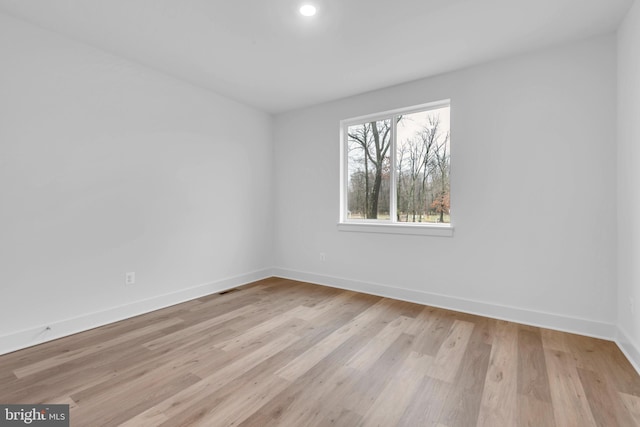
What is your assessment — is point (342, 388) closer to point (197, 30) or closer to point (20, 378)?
point (20, 378)

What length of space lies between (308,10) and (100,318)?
3187 millimetres

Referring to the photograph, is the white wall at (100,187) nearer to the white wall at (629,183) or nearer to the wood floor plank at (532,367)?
the wood floor plank at (532,367)

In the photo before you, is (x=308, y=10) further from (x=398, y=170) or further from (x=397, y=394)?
(x=397, y=394)

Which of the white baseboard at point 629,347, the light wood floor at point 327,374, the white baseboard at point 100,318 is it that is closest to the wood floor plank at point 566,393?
the light wood floor at point 327,374

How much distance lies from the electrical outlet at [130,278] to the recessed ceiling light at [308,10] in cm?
284

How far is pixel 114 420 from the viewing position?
1.50 metres

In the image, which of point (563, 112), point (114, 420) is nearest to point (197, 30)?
point (114, 420)

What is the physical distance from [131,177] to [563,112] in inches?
161

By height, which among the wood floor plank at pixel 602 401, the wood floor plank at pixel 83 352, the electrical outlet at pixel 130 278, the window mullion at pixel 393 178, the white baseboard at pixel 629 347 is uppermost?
the window mullion at pixel 393 178

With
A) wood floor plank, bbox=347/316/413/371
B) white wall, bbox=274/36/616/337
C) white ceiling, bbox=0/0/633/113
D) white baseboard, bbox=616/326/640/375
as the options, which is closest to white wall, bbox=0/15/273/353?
white ceiling, bbox=0/0/633/113

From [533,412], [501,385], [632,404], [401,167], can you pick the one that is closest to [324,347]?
[501,385]

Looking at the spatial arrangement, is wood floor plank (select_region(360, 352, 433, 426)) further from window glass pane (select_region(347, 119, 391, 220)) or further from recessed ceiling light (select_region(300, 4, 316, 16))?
recessed ceiling light (select_region(300, 4, 316, 16))

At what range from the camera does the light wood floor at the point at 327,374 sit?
155cm

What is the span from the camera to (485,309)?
9.57 feet
